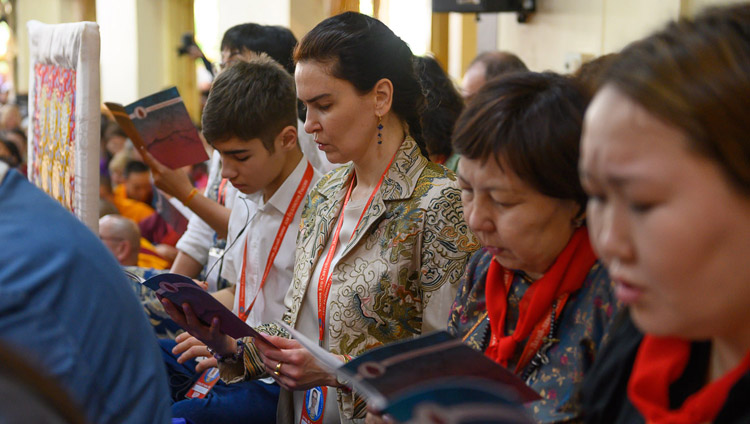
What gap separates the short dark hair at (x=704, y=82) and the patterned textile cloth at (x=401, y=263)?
99 cm

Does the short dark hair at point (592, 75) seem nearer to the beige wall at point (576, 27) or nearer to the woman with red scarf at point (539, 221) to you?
the woman with red scarf at point (539, 221)

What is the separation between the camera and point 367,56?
2162mm

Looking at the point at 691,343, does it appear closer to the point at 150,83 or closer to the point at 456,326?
the point at 456,326

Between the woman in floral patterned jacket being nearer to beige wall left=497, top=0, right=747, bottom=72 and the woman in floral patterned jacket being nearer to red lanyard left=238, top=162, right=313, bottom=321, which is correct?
red lanyard left=238, top=162, right=313, bottom=321

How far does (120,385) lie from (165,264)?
11.2ft

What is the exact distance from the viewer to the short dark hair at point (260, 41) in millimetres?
3447

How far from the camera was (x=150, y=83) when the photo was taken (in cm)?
1128

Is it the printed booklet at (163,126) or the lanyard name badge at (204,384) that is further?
the printed booklet at (163,126)

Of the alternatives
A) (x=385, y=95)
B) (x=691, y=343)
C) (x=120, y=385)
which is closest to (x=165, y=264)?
(x=385, y=95)

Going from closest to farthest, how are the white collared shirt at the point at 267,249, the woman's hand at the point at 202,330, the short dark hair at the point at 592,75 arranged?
the short dark hair at the point at 592,75 < the woman's hand at the point at 202,330 < the white collared shirt at the point at 267,249

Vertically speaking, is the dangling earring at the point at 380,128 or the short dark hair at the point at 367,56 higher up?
the short dark hair at the point at 367,56

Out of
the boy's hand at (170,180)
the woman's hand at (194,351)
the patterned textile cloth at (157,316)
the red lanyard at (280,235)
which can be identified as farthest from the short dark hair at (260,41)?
the woman's hand at (194,351)

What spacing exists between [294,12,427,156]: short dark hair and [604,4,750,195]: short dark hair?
3.85 ft

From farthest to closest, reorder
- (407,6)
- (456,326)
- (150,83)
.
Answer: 1. (150,83)
2. (407,6)
3. (456,326)
